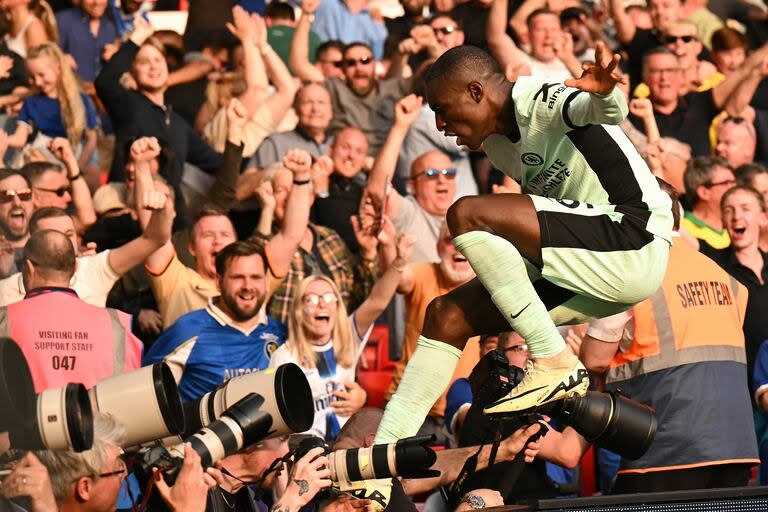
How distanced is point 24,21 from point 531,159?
18.5 feet

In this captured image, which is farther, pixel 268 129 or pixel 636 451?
pixel 268 129

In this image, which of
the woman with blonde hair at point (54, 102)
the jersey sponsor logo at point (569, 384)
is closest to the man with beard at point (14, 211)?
the woman with blonde hair at point (54, 102)

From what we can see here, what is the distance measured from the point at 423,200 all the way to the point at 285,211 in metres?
0.98

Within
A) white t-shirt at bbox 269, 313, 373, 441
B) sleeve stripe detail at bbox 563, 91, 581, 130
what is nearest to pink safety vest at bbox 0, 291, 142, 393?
white t-shirt at bbox 269, 313, 373, 441

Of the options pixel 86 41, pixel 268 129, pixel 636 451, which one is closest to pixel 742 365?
pixel 636 451

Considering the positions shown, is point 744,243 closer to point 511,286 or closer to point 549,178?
point 549,178

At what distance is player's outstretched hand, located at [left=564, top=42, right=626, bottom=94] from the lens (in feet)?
14.9

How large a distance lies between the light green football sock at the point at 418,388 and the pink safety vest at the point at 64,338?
1519 mm

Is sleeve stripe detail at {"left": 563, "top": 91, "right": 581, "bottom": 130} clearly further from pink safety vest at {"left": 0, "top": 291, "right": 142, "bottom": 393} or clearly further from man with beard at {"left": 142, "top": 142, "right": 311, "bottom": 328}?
man with beard at {"left": 142, "top": 142, "right": 311, "bottom": 328}

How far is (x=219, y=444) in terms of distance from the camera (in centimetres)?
472

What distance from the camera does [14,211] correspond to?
744cm

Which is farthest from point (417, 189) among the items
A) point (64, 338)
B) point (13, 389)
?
point (13, 389)

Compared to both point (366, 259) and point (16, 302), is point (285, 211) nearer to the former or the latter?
point (366, 259)

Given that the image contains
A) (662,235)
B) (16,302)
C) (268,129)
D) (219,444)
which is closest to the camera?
(219,444)
